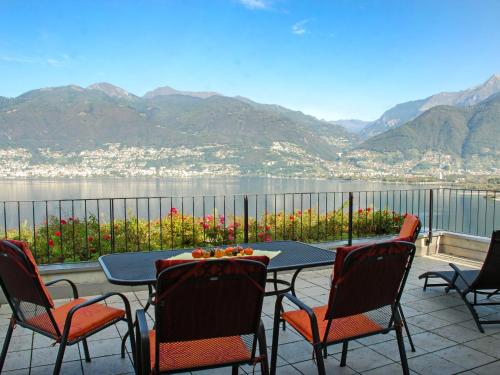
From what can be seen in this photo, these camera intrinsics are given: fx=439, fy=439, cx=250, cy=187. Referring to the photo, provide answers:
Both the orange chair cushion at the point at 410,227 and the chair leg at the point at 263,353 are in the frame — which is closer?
the chair leg at the point at 263,353

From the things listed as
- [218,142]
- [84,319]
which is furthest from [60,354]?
[218,142]

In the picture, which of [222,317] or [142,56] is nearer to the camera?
[222,317]

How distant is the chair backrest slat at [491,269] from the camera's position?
347 cm

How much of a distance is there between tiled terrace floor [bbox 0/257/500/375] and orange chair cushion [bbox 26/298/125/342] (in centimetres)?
41

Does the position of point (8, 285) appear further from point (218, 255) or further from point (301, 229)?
point (301, 229)

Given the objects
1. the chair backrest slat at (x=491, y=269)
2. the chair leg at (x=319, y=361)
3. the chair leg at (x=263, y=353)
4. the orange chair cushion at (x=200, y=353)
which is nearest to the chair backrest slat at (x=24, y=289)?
the orange chair cushion at (x=200, y=353)

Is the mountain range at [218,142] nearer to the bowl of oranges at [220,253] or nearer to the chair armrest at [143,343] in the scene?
the bowl of oranges at [220,253]

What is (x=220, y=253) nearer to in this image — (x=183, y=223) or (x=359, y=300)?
(x=359, y=300)

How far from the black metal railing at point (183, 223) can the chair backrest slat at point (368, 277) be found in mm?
3291

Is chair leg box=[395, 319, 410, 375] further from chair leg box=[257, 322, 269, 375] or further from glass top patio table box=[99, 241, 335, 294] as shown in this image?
chair leg box=[257, 322, 269, 375]

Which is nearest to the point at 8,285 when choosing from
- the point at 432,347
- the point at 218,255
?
the point at 218,255

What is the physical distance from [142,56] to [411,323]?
36749 mm

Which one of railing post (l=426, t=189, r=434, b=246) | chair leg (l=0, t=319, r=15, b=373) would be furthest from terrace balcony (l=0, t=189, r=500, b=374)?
chair leg (l=0, t=319, r=15, b=373)

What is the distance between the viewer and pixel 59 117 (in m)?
41.5
